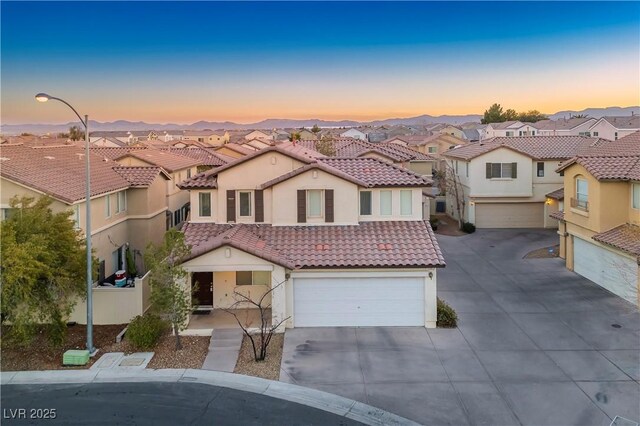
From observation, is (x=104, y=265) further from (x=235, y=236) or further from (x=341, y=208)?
(x=341, y=208)

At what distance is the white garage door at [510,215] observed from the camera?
3894 centimetres

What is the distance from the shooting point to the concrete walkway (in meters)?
15.4

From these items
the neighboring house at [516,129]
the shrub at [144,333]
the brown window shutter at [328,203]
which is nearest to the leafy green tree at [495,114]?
the neighboring house at [516,129]

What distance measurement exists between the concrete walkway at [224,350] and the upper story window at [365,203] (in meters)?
7.26

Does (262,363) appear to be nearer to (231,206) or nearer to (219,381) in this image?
(219,381)

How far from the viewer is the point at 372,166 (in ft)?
74.5

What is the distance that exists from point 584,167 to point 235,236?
17.5 m

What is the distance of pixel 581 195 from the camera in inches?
1008

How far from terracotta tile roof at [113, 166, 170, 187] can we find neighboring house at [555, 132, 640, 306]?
23.2m

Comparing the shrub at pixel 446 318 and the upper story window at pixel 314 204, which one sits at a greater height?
the upper story window at pixel 314 204

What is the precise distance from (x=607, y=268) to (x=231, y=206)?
17477 mm

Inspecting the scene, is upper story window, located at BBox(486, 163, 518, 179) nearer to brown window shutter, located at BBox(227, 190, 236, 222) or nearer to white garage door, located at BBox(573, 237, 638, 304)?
white garage door, located at BBox(573, 237, 638, 304)

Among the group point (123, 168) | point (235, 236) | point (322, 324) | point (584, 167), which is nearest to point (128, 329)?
point (235, 236)

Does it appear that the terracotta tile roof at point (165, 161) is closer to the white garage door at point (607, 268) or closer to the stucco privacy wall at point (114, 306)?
the stucco privacy wall at point (114, 306)
